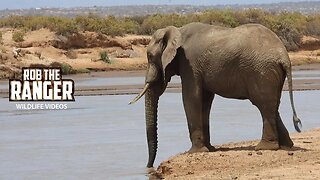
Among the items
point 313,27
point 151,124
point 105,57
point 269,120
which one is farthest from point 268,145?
point 313,27

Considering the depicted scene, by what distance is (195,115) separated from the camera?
49.9 feet

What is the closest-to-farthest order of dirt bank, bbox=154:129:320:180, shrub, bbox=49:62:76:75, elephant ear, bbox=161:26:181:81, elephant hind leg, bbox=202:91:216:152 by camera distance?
dirt bank, bbox=154:129:320:180, elephant ear, bbox=161:26:181:81, elephant hind leg, bbox=202:91:216:152, shrub, bbox=49:62:76:75

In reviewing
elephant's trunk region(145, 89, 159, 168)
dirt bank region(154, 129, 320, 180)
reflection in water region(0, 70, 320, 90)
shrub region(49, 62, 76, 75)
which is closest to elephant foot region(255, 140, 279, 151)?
dirt bank region(154, 129, 320, 180)

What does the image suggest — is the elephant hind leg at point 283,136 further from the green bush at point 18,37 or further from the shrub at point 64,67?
the green bush at point 18,37

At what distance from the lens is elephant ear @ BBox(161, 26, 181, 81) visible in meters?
14.9

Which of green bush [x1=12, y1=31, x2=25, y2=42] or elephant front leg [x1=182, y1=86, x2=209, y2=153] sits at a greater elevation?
elephant front leg [x1=182, y1=86, x2=209, y2=153]

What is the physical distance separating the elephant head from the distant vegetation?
120ft

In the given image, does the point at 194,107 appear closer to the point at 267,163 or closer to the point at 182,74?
the point at 182,74

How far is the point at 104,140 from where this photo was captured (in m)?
19.1

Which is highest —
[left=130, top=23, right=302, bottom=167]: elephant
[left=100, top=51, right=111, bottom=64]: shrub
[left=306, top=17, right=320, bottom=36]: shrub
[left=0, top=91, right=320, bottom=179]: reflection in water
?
[left=130, top=23, right=302, bottom=167]: elephant

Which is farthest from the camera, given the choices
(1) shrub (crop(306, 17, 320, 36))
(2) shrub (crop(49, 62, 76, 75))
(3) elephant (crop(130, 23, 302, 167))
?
(1) shrub (crop(306, 17, 320, 36))

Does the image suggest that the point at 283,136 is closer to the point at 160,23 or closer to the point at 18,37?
the point at 18,37

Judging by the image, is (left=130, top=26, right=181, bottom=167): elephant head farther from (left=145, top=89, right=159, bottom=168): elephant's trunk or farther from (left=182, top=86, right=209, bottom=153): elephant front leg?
(left=182, top=86, right=209, bottom=153): elephant front leg

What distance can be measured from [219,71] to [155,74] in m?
1.01
